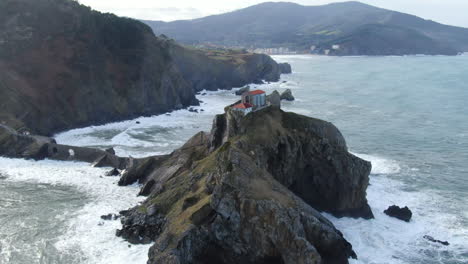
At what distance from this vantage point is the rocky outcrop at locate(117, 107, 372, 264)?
29797 mm

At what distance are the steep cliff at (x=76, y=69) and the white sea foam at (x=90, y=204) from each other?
1562 cm

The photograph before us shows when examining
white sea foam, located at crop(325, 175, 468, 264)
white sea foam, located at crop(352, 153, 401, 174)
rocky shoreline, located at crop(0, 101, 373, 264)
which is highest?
rocky shoreline, located at crop(0, 101, 373, 264)

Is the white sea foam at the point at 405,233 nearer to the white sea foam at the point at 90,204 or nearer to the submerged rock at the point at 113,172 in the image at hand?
the white sea foam at the point at 90,204

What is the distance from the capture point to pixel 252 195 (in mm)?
30984

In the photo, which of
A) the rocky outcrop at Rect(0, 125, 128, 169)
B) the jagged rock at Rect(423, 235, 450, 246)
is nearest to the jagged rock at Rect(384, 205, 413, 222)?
the jagged rock at Rect(423, 235, 450, 246)

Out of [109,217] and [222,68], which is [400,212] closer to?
[109,217]

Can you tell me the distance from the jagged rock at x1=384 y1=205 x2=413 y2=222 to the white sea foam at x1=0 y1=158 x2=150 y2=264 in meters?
23.0

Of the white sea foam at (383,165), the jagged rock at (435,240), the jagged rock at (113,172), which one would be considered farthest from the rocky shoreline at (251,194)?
the white sea foam at (383,165)

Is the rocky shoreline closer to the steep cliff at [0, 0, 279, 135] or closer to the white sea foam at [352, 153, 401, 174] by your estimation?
the white sea foam at [352, 153, 401, 174]

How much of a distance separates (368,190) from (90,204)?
29086 mm

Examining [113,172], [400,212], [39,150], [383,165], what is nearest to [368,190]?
[400,212]

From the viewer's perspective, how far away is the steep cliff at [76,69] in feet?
244

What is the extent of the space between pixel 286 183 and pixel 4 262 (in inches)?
917

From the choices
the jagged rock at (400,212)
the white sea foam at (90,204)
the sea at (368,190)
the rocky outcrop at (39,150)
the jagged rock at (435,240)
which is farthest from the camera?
the rocky outcrop at (39,150)
